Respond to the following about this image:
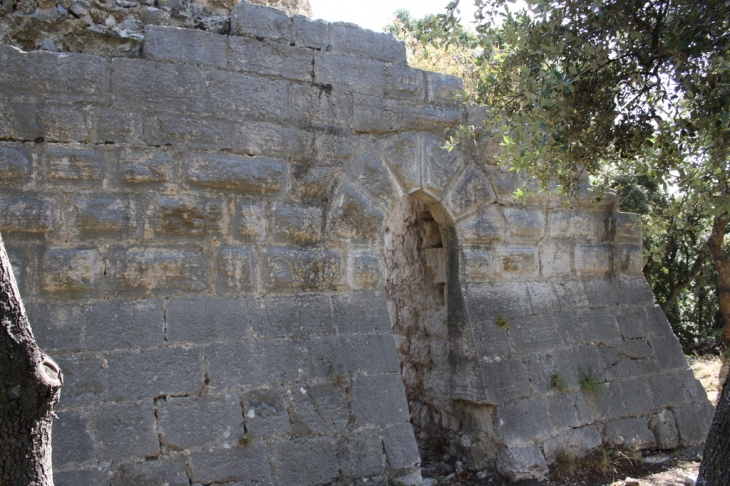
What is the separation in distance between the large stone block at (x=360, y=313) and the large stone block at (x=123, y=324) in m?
1.13

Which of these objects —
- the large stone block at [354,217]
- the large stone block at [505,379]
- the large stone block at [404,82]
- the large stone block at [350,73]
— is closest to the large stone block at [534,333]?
the large stone block at [505,379]

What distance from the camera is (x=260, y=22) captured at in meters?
4.32

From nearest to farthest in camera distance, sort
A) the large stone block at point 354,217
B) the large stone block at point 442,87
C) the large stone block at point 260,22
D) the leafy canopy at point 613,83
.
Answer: the leafy canopy at point 613,83
the large stone block at point 260,22
the large stone block at point 354,217
the large stone block at point 442,87

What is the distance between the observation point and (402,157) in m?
4.72

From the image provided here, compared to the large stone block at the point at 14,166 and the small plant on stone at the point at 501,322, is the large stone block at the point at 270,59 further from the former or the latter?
the small plant on stone at the point at 501,322

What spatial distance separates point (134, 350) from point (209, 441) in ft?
2.22

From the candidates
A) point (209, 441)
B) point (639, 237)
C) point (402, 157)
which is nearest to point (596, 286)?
point (639, 237)

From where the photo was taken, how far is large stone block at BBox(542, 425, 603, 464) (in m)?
4.92

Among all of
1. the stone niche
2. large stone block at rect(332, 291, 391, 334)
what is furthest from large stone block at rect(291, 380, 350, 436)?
large stone block at rect(332, 291, 391, 334)

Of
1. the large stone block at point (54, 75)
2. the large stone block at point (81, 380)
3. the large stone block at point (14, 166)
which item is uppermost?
the large stone block at point (54, 75)

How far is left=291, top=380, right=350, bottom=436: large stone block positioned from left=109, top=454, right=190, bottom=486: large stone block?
27.6 inches

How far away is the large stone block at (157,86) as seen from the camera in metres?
3.90

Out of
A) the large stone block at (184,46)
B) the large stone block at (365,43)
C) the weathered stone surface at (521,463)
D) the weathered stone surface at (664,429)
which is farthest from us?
the weathered stone surface at (664,429)

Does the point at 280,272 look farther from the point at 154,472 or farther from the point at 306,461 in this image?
the point at 154,472
